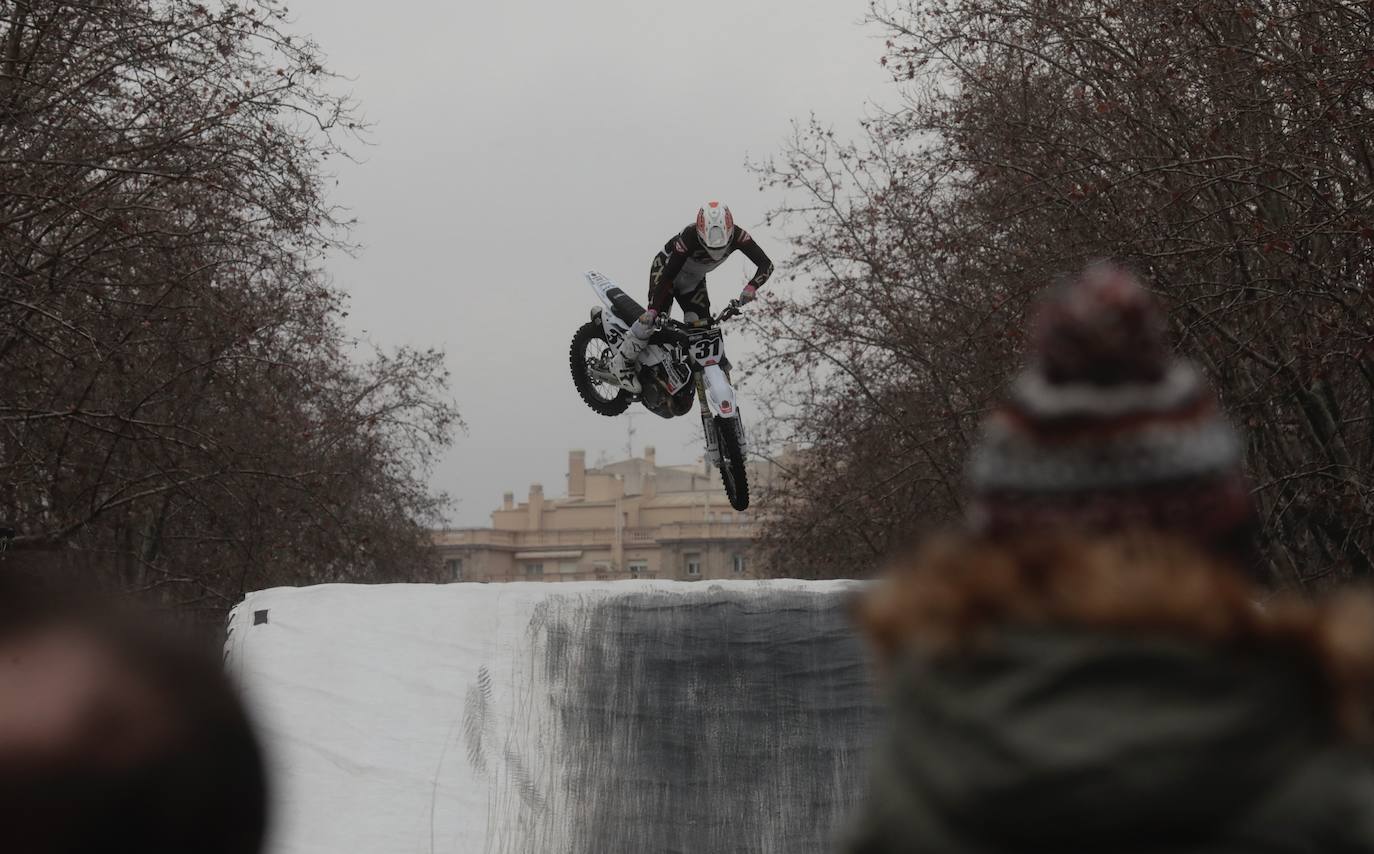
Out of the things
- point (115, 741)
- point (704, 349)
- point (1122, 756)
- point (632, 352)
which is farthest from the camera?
point (632, 352)

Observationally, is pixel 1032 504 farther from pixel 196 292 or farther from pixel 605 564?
pixel 605 564

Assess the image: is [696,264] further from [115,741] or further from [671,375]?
[115,741]

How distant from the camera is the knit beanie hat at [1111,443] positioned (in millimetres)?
1268

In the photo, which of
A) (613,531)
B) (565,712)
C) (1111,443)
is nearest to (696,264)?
(565,712)

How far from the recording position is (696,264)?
1098cm

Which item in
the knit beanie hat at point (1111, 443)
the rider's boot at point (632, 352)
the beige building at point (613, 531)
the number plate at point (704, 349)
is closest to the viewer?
the knit beanie hat at point (1111, 443)

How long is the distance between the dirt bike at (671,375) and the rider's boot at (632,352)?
1 centimetres

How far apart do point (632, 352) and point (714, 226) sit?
1541 mm

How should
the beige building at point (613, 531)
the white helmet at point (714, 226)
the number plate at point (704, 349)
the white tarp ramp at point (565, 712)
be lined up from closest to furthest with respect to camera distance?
the white tarp ramp at point (565, 712)
the white helmet at point (714, 226)
the number plate at point (704, 349)
the beige building at point (613, 531)

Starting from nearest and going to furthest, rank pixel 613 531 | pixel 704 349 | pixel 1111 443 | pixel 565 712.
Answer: pixel 1111 443, pixel 565 712, pixel 704 349, pixel 613 531

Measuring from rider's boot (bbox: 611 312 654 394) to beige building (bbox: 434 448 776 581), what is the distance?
44.5m

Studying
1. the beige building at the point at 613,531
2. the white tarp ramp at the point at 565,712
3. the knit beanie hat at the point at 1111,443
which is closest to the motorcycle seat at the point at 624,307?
the white tarp ramp at the point at 565,712

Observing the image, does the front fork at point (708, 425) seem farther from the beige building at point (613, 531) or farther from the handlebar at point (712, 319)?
the beige building at point (613, 531)

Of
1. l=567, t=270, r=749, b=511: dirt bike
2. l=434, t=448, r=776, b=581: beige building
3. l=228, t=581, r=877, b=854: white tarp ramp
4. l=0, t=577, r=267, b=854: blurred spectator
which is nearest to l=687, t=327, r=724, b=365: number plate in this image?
l=567, t=270, r=749, b=511: dirt bike
